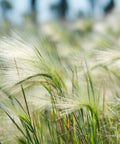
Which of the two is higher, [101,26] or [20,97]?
[101,26]

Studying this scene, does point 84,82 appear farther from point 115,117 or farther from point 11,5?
point 11,5

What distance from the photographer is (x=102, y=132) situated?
1.23 meters

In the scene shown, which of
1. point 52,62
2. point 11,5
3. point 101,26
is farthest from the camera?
point 11,5

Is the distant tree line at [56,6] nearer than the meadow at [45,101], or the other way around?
the meadow at [45,101]

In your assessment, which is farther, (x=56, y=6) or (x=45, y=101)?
(x=56, y=6)

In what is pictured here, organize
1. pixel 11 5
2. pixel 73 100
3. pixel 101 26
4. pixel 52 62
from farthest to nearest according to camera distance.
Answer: pixel 11 5
pixel 101 26
pixel 52 62
pixel 73 100

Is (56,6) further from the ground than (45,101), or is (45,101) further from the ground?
(56,6)

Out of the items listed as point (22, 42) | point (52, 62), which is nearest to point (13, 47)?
point (22, 42)

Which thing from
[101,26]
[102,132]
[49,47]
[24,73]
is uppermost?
[101,26]

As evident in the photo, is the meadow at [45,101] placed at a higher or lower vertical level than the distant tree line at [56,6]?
lower

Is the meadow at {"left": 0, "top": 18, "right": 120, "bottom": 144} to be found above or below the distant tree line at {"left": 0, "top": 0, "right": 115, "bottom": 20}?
below

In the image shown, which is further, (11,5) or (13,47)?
(11,5)

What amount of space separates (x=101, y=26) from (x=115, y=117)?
3.82 metres

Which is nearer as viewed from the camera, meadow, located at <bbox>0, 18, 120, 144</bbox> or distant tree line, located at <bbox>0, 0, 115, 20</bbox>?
meadow, located at <bbox>0, 18, 120, 144</bbox>
